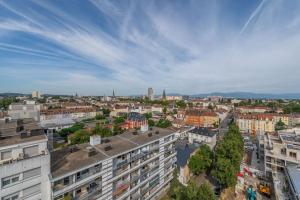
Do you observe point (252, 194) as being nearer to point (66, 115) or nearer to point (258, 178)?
point (258, 178)

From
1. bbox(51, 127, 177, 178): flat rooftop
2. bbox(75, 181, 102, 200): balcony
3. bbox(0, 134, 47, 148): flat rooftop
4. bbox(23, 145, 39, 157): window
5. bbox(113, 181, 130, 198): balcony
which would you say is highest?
bbox(0, 134, 47, 148): flat rooftop

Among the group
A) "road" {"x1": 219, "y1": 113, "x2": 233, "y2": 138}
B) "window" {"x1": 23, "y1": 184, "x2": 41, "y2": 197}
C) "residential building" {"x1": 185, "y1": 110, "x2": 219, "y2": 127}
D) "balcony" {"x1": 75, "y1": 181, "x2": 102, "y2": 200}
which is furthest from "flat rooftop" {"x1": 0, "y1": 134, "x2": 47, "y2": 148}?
"residential building" {"x1": 185, "y1": 110, "x2": 219, "y2": 127}

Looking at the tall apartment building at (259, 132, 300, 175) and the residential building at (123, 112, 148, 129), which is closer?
the tall apartment building at (259, 132, 300, 175)

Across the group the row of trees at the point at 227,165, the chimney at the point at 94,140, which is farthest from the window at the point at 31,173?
the row of trees at the point at 227,165

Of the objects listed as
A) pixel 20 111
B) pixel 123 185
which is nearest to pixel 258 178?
pixel 123 185

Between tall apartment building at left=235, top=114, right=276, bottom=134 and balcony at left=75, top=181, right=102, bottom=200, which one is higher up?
balcony at left=75, top=181, right=102, bottom=200

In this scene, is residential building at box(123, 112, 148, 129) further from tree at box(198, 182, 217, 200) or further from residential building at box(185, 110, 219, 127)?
tree at box(198, 182, 217, 200)

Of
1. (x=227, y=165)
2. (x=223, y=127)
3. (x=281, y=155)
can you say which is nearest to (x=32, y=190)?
(x=227, y=165)
